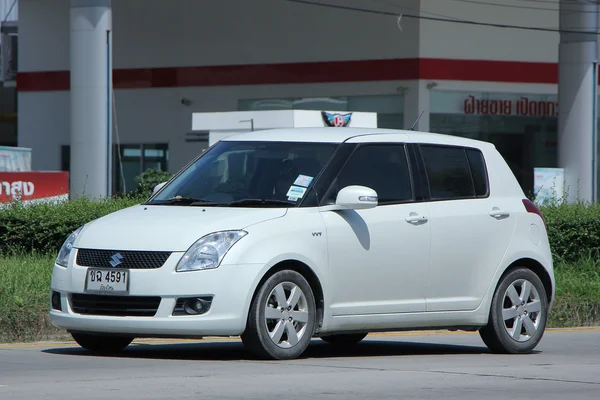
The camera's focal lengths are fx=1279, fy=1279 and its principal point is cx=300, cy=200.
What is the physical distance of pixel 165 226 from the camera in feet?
30.2

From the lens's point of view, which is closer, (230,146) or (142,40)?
(230,146)

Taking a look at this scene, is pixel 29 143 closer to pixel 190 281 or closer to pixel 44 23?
pixel 44 23

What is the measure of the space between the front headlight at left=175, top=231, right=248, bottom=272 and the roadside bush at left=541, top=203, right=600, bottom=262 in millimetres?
8300

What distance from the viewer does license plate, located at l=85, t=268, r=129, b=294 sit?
910 centimetres

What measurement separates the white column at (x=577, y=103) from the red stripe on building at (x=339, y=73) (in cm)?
335

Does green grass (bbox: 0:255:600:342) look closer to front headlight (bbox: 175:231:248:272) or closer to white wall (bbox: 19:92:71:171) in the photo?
front headlight (bbox: 175:231:248:272)

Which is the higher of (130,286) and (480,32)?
(480,32)

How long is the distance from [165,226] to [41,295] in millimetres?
3111

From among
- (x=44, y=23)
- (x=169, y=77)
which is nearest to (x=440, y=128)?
(x=169, y=77)

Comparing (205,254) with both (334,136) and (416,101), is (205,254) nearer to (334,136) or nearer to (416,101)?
(334,136)

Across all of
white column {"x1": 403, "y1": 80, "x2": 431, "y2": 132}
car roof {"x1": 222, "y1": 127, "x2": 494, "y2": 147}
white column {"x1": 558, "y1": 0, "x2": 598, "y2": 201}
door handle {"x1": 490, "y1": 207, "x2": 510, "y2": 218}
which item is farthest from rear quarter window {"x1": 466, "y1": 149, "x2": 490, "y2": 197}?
white column {"x1": 403, "y1": 80, "x2": 431, "y2": 132}

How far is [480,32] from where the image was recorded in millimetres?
34812

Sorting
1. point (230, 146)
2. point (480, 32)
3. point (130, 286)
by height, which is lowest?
point (130, 286)

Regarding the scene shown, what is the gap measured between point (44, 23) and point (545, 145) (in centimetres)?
1652
